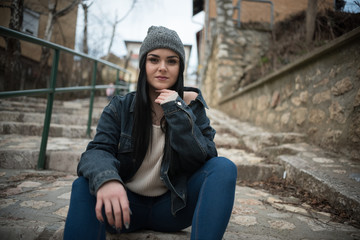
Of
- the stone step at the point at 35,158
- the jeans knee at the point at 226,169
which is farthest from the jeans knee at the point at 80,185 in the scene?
the stone step at the point at 35,158

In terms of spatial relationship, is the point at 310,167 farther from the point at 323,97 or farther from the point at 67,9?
the point at 67,9

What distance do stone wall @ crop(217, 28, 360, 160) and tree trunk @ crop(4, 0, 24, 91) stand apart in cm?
370

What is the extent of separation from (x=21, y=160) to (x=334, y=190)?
8.38ft

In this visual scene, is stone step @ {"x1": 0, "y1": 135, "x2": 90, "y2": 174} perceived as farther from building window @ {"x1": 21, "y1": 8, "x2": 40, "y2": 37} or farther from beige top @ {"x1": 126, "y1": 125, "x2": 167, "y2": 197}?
building window @ {"x1": 21, "y1": 8, "x2": 40, "y2": 37}

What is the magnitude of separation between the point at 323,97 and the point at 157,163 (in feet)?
7.01

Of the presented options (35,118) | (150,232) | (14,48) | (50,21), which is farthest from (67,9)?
(150,232)

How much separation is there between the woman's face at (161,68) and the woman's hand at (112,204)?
0.58m

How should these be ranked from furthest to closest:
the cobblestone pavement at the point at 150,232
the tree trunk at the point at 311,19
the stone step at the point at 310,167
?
the tree trunk at the point at 311,19
the stone step at the point at 310,167
the cobblestone pavement at the point at 150,232

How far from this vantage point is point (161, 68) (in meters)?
1.17

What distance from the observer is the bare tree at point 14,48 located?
3.12 meters

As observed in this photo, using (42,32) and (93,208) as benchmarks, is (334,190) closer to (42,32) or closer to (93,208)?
(93,208)

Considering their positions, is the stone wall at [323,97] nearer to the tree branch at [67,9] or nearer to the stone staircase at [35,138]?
the stone staircase at [35,138]

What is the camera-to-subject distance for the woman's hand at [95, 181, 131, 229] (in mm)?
837

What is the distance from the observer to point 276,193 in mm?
1935
